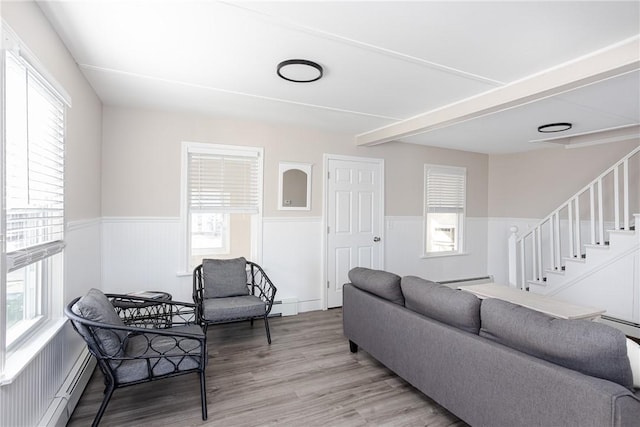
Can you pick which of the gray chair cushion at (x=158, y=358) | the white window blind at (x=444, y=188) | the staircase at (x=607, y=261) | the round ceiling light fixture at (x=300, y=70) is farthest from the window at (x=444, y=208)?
the gray chair cushion at (x=158, y=358)

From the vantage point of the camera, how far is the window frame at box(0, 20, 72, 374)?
1410 mm

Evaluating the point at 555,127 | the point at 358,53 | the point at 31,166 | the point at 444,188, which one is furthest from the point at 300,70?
the point at 444,188

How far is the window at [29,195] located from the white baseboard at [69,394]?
1.50ft

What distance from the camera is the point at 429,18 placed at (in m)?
1.87

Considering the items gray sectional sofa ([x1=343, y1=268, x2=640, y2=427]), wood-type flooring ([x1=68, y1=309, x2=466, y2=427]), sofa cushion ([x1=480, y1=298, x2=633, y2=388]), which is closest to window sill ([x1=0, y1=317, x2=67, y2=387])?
wood-type flooring ([x1=68, y1=309, x2=466, y2=427])

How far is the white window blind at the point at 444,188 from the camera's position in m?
5.56

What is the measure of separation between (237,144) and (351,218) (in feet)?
6.08

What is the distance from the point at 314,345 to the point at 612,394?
247cm

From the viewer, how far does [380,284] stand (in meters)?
2.70

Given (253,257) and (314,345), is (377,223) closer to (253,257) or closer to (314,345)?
(253,257)

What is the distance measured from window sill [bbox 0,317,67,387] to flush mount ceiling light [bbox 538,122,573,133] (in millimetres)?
5039

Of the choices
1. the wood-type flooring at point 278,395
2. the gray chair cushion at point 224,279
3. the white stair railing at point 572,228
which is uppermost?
the white stair railing at point 572,228

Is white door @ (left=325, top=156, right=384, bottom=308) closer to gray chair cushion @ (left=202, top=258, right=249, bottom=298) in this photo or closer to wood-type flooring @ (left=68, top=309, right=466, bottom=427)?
gray chair cushion @ (left=202, top=258, right=249, bottom=298)

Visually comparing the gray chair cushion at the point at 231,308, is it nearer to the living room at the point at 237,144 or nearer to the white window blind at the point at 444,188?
the living room at the point at 237,144
